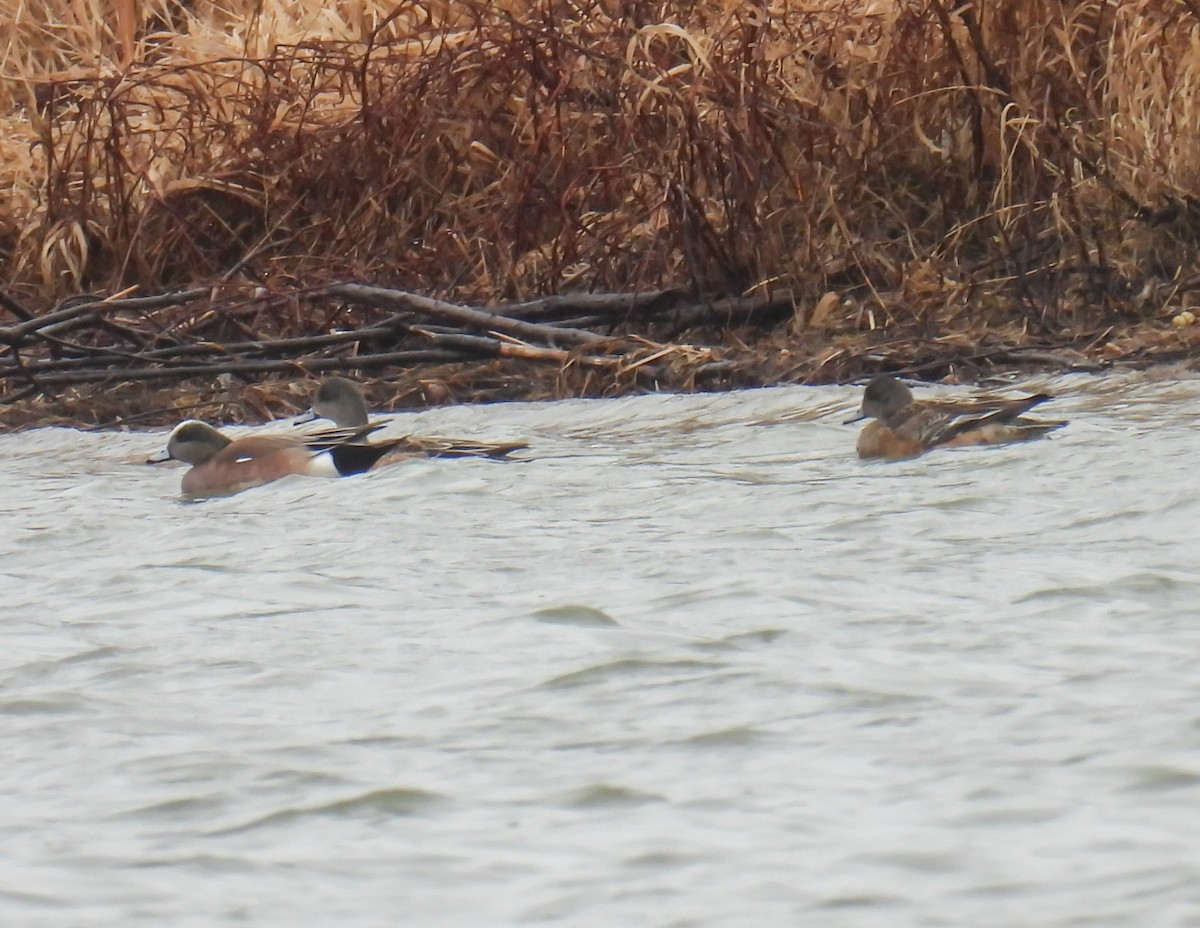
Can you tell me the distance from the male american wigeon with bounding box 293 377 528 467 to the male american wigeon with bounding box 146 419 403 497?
0.23 feet

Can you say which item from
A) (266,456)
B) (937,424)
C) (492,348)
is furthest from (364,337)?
(937,424)

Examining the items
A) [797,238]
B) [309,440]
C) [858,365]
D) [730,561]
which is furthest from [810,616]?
[797,238]

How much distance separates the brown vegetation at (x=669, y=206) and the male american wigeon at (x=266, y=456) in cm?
173

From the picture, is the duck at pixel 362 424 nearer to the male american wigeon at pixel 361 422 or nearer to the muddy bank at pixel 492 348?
the male american wigeon at pixel 361 422

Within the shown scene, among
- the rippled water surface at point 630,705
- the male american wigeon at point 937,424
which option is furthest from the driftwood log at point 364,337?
the rippled water surface at point 630,705

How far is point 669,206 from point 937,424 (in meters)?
3.15

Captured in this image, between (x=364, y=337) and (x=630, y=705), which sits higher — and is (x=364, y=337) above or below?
below

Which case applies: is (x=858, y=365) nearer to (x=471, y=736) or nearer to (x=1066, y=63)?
(x=1066, y=63)

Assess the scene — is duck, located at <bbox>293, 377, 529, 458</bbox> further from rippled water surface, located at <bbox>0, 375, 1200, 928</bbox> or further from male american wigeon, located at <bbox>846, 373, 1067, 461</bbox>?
male american wigeon, located at <bbox>846, 373, 1067, 461</bbox>

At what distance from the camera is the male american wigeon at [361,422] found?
283 inches

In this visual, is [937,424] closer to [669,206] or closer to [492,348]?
[492,348]

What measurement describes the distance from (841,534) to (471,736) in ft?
6.31

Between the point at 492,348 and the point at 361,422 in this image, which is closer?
the point at 361,422

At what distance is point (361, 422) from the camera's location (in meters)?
8.27
